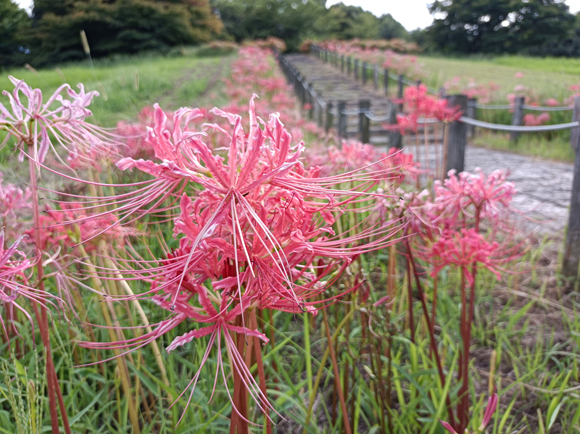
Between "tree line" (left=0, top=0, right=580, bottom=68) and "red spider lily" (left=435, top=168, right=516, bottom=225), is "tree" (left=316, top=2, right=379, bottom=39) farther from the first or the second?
"red spider lily" (left=435, top=168, right=516, bottom=225)

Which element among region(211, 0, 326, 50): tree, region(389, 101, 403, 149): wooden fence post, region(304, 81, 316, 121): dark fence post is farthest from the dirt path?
region(211, 0, 326, 50): tree

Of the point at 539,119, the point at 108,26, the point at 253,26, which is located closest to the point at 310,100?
the point at 539,119

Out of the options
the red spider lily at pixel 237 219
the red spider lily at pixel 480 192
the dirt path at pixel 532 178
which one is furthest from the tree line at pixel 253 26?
the red spider lily at pixel 237 219

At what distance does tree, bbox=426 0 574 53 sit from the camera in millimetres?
4774

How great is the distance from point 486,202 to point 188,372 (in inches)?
62.0

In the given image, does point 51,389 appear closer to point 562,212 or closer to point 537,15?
point 562,212

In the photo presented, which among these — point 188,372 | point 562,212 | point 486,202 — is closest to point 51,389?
point 188,372

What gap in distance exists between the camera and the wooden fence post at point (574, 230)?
3.17 meters

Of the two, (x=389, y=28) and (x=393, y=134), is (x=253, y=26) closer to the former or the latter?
(x=389, y=28)

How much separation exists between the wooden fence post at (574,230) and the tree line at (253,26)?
2.01m

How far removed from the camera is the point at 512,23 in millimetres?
5719

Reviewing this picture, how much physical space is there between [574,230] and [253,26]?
4442 cm

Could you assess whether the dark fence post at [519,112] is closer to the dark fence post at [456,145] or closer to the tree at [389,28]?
the dark fence post at [456,145]

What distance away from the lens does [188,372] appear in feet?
6.94
